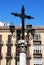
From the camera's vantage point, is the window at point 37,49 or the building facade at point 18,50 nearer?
the building facade at point 18,50

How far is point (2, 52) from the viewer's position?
195 ft

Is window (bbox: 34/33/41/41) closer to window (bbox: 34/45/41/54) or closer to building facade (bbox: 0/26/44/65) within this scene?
building facade (bbox: 0/26/44/65)

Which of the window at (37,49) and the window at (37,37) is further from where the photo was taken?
the window at (37,37)

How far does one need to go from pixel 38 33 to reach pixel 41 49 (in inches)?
141

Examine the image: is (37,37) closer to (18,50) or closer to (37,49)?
(37,49)

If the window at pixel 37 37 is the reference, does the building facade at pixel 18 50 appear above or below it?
below

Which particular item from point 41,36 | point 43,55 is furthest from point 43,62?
point 41,36

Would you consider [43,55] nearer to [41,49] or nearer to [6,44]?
[41,49]

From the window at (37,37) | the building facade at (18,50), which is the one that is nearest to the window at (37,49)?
the building facade at (18,50)

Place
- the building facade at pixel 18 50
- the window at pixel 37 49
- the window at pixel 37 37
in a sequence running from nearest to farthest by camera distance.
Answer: the building facade at pixel 18 50 < the window at pixel 37 49 < the window at pixel 37 37

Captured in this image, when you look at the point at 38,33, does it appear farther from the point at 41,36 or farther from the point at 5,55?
the point at 5,55

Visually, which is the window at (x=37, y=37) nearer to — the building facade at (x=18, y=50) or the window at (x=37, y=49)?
the building facade at (x=18, y=50)

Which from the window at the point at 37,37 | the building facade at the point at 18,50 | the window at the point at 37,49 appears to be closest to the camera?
the building facade at the point at 18,50

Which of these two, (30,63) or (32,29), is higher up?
(32,29)
